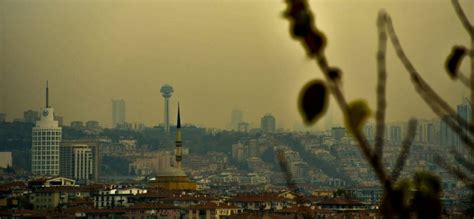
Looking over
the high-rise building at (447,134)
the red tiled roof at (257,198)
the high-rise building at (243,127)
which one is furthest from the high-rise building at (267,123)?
the high-rise building at (447,134)

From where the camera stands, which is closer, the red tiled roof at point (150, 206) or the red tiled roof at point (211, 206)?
the red tiled roof at point (211, 206)

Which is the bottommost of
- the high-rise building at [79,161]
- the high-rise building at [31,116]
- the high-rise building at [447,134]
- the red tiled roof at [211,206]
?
the red tiled roof at [211,206]

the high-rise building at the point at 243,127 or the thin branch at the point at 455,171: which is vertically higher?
the high-rise building at the point at 243,127

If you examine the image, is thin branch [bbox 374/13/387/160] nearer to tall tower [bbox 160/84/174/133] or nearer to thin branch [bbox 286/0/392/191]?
thin branch [bbox 286/0/392/191]

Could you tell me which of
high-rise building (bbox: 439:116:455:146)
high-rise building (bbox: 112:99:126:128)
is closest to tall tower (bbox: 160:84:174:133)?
high-rise building (bbox: 112:99:126:128)

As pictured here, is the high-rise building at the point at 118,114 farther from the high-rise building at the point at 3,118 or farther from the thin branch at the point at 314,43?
the thin branch at the point at 314,43

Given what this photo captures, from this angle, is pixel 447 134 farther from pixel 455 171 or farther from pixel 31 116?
pixel 31 116

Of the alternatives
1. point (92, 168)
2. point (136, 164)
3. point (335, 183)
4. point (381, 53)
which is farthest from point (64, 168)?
point (381, 53)
